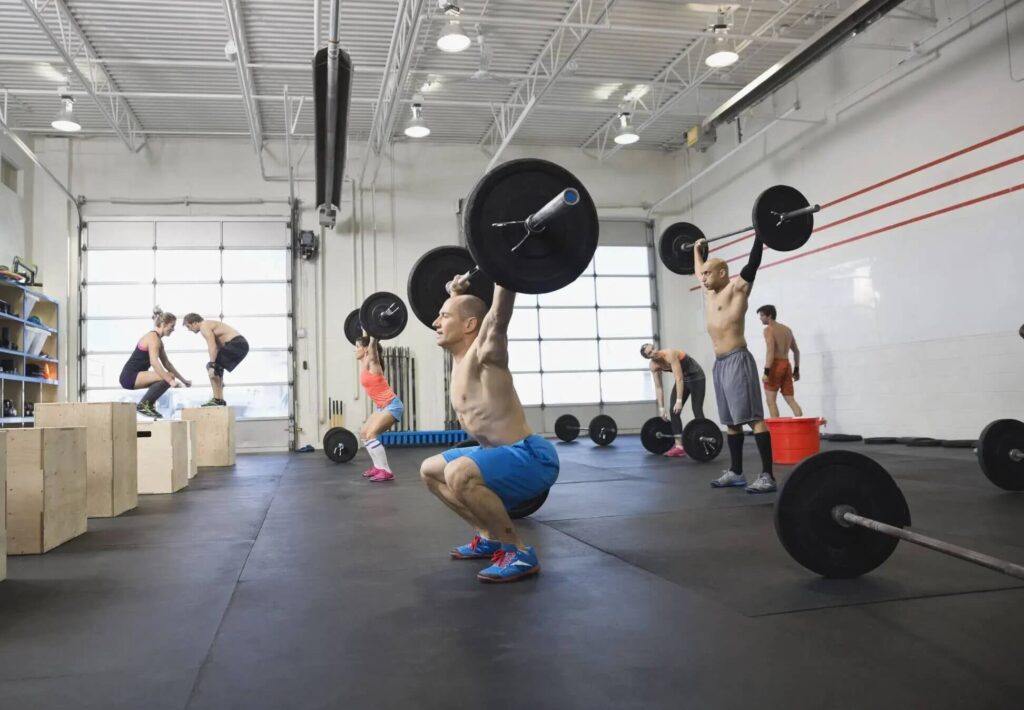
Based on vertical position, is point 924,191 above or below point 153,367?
above

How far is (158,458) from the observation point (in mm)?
5117

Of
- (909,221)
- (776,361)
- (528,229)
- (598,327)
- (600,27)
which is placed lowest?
(776,361)

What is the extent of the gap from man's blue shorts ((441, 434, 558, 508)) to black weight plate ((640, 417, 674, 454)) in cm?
480

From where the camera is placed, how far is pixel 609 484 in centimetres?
493

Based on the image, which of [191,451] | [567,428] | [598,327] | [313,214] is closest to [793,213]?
[191,451]

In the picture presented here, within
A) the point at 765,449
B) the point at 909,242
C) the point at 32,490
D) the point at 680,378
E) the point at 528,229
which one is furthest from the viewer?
the point at 909,242

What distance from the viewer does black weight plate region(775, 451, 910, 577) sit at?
207cm

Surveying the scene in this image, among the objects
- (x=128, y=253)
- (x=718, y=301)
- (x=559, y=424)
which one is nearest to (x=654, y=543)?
(x=718, y=301)

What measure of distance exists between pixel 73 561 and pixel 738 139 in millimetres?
9666

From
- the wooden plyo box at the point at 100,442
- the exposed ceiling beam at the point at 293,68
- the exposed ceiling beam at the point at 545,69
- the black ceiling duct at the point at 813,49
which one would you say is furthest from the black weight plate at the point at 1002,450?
the exposed ceiling beam at the point at 293,68

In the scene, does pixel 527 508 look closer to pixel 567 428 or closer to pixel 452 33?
pixel 452 33

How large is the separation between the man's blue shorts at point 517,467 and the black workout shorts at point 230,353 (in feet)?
20.1

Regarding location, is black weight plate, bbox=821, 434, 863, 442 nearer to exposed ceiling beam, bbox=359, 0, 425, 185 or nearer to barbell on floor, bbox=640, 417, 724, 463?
barbell on floor, bbox=640, 417, 724, 463

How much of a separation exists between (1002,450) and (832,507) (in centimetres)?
218
